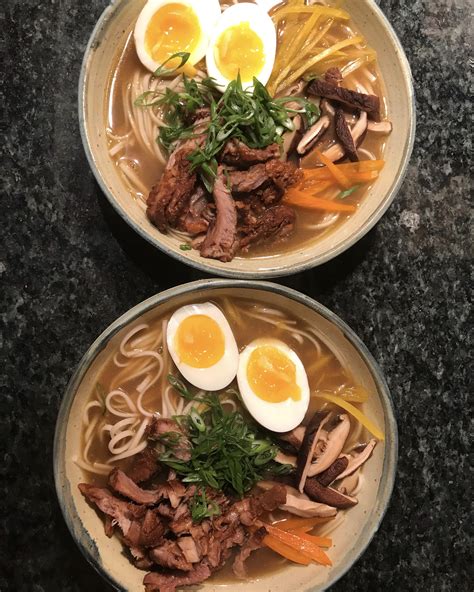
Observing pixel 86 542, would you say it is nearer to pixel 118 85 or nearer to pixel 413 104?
pixel 118 85

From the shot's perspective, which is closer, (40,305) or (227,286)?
(227,286)

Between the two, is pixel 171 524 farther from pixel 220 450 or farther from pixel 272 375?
pixel 272 375

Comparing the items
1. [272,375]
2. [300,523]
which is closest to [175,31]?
[272,375]

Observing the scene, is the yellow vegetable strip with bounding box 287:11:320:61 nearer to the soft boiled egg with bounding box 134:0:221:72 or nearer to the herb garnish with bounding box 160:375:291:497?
the soft boiled egg with bounding box 134:0:221:72

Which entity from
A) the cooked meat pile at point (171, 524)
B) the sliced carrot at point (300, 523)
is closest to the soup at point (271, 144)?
the cooked meat pile at point (171, 524)

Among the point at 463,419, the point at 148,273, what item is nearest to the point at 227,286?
the point at 148,273

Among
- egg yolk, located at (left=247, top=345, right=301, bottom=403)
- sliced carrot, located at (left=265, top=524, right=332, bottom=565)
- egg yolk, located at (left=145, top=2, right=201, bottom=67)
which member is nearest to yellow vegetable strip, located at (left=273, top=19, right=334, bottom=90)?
egg yolk, located at (left=145, top=2, right=201, bottom=67)
